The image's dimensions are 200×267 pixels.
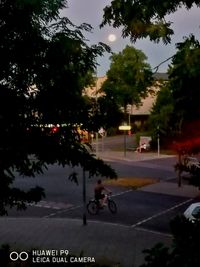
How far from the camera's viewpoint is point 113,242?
14.9 m

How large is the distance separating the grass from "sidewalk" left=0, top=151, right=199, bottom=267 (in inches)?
385

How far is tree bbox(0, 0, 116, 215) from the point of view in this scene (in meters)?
7.13

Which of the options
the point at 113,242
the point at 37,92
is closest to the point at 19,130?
the point at 37,92

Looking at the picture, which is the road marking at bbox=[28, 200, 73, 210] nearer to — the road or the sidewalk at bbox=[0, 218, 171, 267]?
the road

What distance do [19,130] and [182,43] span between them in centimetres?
312

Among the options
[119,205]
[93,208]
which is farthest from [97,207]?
[119,205]

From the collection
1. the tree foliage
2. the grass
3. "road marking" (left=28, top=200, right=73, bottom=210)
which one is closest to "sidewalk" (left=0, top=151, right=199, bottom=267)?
"road marking" (left=28, top=200, right=73, bottom=210)

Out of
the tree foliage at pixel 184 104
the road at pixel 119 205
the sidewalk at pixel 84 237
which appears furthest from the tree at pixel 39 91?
the road at pixel 119 205

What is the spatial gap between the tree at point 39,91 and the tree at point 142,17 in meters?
0.74

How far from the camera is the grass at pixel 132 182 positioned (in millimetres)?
27691

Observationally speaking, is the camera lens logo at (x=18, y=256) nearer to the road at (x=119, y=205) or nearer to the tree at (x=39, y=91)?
the tree at (x=39, y=91)

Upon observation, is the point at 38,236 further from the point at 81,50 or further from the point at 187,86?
the point at 187,86

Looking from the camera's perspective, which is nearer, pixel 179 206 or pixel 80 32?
pixel 80 32

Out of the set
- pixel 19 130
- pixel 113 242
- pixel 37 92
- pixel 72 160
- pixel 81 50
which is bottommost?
pixel 113 242
